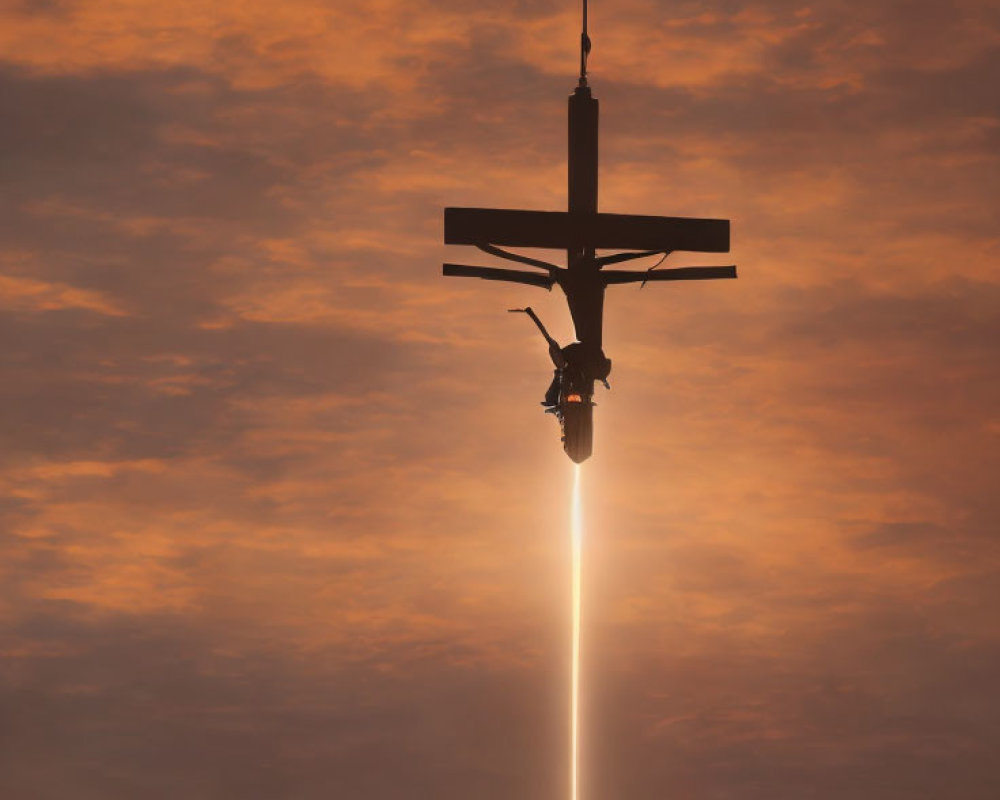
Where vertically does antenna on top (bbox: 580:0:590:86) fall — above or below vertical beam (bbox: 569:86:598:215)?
above

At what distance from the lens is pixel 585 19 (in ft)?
92.3

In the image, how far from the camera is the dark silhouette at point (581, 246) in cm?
2588

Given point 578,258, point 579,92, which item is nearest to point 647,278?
point 578,258

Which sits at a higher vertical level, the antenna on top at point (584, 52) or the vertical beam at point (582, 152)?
the antenna on top at point (584, 52)

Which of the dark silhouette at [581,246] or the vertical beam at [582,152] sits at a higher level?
the vertical beam at [582,152]

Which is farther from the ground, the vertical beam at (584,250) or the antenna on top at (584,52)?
the antenna on top at (584,52)

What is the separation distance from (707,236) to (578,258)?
1660 mm

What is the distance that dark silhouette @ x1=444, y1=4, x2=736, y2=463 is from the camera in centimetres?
2588

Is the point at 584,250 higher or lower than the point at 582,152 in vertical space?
lower

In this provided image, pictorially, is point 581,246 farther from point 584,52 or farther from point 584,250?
point 584,52

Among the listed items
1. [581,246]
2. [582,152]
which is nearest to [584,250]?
[581,246]

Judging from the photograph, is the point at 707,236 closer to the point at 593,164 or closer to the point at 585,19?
the point at 593,164

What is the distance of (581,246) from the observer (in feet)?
85.7

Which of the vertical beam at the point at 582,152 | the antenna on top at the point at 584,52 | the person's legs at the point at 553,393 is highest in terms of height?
the antenna on top at the point at 584,52
